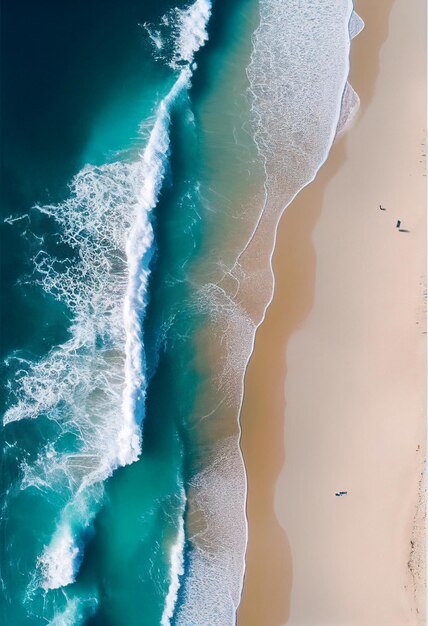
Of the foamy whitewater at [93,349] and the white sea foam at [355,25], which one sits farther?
the white sea foam at [355,25]

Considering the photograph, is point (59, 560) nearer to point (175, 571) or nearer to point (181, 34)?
point (175, 571)

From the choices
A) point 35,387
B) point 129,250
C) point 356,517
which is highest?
point 129,250

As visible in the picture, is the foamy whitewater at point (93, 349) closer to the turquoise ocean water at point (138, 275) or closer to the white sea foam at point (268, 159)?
the turquoise ocean water at point (138, 275)

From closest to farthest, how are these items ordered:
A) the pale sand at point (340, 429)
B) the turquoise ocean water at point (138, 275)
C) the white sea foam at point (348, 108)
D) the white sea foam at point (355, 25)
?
the pale sand at point (340, 429) < the turquoise ocean water at point (138, 275) < the white sea foam at point (348, 108) < the white sea foam at point (355, 25)

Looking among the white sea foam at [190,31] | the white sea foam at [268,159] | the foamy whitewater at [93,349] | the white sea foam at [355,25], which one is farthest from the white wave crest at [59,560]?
the white sea foam at [355,25]

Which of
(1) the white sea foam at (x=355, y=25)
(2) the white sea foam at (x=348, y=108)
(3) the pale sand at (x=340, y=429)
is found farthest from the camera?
(1) the white sea foam at (x=355, y=25)

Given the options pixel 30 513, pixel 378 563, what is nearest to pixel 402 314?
pixel 378 563

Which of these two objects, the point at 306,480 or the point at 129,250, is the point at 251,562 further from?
the point at 129,250
